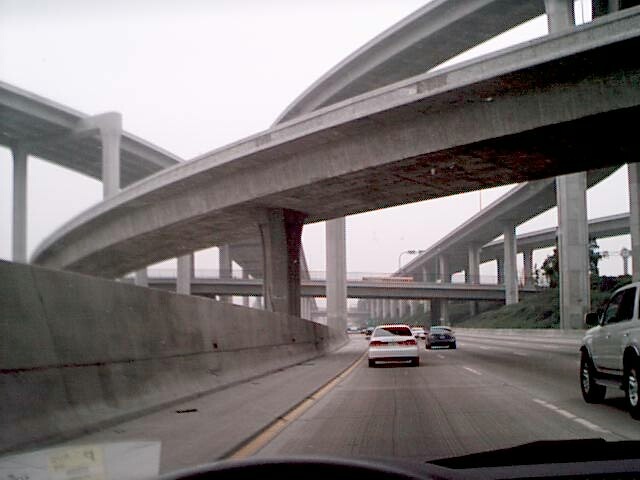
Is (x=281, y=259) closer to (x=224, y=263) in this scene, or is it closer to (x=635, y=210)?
(x=635, y=210)

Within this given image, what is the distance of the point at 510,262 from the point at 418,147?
236 ft

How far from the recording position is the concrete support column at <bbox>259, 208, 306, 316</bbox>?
39.8m

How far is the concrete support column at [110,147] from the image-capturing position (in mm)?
53125

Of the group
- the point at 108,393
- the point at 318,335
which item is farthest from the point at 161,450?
the point at 318,335

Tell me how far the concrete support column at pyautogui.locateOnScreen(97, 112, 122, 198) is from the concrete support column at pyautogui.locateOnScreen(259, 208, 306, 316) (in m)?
17.1

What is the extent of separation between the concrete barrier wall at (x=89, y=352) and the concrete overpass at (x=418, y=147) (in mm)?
13018

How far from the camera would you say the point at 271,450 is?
860 cm

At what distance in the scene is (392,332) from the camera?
88.1ft

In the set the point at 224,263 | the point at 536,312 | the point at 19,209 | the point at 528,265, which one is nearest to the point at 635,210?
the point at 536,312

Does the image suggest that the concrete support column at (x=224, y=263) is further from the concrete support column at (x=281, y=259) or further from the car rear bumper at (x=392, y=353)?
the car rear bumper at (x=392, y=353)

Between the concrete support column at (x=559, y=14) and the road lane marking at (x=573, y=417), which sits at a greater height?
the concrete support column at (x=559, y=14)

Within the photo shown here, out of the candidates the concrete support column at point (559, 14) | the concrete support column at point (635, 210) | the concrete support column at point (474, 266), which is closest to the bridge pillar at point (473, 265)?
the concrete support column at point (474, 266)

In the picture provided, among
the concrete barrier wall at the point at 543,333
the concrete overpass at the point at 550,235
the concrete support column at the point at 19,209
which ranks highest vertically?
the concrete overpass at the point at 550,235

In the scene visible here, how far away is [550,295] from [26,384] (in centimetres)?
8622
